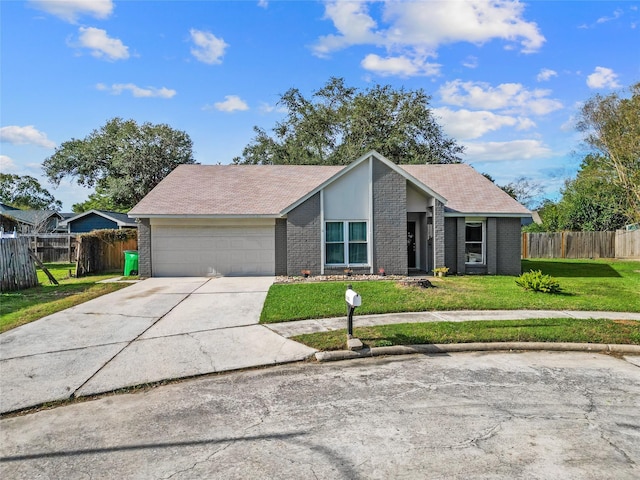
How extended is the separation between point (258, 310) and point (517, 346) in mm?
5571

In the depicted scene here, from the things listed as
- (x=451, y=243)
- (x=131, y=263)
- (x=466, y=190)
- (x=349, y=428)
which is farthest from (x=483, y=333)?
(x=131, y=263)

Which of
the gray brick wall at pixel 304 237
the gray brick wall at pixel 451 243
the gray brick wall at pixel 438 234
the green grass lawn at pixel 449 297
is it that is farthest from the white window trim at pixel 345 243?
the gray brick wall at pixel 451 243

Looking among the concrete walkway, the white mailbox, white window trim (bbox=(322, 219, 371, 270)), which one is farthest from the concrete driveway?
white window trim (bbox=(322, 219, 371, 270))

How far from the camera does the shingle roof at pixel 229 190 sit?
16.7 meters

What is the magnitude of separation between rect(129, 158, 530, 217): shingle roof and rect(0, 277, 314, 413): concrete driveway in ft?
20.3

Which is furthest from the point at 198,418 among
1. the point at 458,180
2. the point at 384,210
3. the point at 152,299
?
the point at 458,180

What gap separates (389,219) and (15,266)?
1265 centimetres

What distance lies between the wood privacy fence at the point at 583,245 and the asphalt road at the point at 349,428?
23751 mm

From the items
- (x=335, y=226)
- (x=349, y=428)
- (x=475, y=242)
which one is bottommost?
(x=349, y=428)

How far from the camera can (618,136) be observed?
20453mm

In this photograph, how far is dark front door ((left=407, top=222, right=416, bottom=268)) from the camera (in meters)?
18.1

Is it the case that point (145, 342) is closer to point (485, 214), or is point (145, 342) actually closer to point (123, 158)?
point (485, 214)

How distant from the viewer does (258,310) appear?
33.0 feet

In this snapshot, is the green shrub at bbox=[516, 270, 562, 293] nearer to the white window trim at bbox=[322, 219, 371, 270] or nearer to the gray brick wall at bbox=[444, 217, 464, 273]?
the gray brick wall at bbox=[444, 217, 464, 273]
